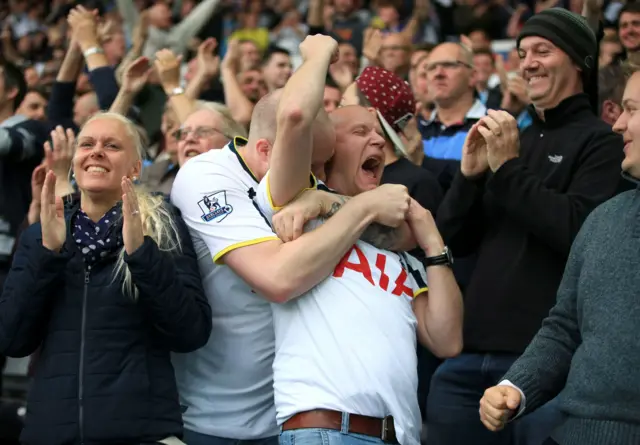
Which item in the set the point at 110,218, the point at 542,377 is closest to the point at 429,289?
the point at 542,377

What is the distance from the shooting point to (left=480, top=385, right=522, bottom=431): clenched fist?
298cm

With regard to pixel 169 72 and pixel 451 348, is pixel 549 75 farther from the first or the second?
pixel 169 72

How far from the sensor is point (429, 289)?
358 cm

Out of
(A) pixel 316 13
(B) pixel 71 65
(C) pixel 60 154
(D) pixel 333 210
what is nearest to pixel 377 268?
(D) pixel 333 210

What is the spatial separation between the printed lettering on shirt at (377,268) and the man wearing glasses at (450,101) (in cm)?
259

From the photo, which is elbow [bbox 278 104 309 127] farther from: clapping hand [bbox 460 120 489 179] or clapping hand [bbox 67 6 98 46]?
clapping hand [bbox 67 6 98 46]

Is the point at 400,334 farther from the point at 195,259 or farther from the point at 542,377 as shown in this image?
the point at 195,259

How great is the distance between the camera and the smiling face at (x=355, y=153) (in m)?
3.76

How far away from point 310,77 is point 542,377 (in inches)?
45.6

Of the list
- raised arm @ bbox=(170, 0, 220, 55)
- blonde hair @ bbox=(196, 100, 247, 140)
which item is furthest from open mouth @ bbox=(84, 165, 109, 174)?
raised arm @ bbox=(170, 0, 220, 55)

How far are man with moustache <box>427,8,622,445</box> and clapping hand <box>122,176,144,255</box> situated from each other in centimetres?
137

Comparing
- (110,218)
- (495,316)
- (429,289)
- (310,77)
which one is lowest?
(495,316)

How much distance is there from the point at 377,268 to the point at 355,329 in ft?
0.86

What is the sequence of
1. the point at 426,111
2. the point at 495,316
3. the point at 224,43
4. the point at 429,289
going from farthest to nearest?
the point at 224,43, the point at 426,111, the point at 495,316, the point at 429,289
